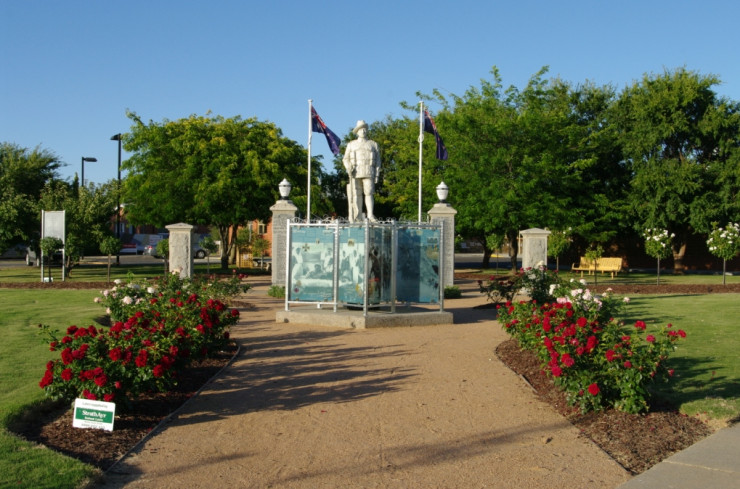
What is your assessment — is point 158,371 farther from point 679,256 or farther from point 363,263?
point 679,256

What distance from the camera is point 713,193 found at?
114 ft

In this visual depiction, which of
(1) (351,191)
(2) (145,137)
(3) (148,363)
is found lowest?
(3) (148,363)

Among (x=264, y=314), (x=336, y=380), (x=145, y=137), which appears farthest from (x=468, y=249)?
(x=336, y=380)

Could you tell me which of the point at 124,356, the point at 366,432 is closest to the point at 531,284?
the point at 366,432

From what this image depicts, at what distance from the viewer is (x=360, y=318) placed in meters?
12.9

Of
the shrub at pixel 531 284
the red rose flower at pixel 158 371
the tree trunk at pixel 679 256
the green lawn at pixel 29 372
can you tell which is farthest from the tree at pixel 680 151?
the red rose flower at pixel 158 371

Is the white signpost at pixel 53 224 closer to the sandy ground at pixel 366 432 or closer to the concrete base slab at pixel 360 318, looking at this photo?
the concrete base slab at pixel 360 318

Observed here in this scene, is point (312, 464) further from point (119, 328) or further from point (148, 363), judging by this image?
point (119, 328)

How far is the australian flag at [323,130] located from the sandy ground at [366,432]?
32.8 feet

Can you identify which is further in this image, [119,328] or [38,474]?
[119,328]

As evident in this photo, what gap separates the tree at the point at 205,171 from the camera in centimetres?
3036

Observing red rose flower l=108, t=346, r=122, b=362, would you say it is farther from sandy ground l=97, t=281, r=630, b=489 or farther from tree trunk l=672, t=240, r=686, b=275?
tree trunk l=672, t=240, r=686, b=275

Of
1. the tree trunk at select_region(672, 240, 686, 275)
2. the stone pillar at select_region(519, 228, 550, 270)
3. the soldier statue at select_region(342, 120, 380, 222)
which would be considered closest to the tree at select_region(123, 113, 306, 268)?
the stone pillar at select_region(519, 228, 550, 270)

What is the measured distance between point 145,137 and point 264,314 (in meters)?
19.4
